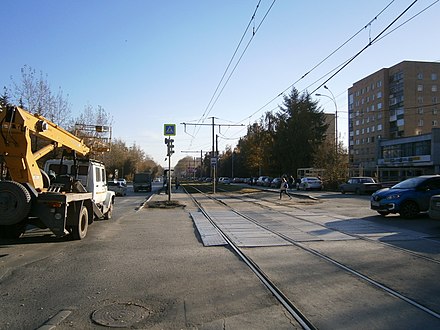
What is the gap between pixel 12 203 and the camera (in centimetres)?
891

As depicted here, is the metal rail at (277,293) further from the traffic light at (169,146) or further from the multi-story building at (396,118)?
the multi-story building at (396,118)

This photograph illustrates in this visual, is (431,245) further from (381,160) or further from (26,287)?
(381,160)

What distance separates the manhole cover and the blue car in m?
12.2

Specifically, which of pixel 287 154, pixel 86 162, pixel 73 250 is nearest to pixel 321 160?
pixel 287 154

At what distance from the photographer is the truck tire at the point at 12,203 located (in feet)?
29.1

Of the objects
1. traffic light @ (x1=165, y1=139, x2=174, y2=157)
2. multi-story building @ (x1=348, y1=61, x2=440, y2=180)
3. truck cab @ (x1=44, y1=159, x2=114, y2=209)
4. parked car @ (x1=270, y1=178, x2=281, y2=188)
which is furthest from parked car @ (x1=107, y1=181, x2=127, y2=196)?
multi-story building @ (x1=348, y1=61, x2=440, y2=180)

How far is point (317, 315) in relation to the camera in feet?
16.4

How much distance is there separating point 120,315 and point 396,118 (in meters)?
95.0

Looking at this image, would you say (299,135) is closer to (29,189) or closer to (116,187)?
(116,187)

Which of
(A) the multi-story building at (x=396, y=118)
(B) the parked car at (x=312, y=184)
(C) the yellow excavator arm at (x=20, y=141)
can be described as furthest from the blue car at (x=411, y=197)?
(A) the multi-story building at (x=396, y=118)

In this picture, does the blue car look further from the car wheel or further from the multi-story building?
the multi-story building

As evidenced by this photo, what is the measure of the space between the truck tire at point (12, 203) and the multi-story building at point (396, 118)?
54784 mm

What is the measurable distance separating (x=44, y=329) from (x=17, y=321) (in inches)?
20.1

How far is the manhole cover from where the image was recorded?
474 centimetres
